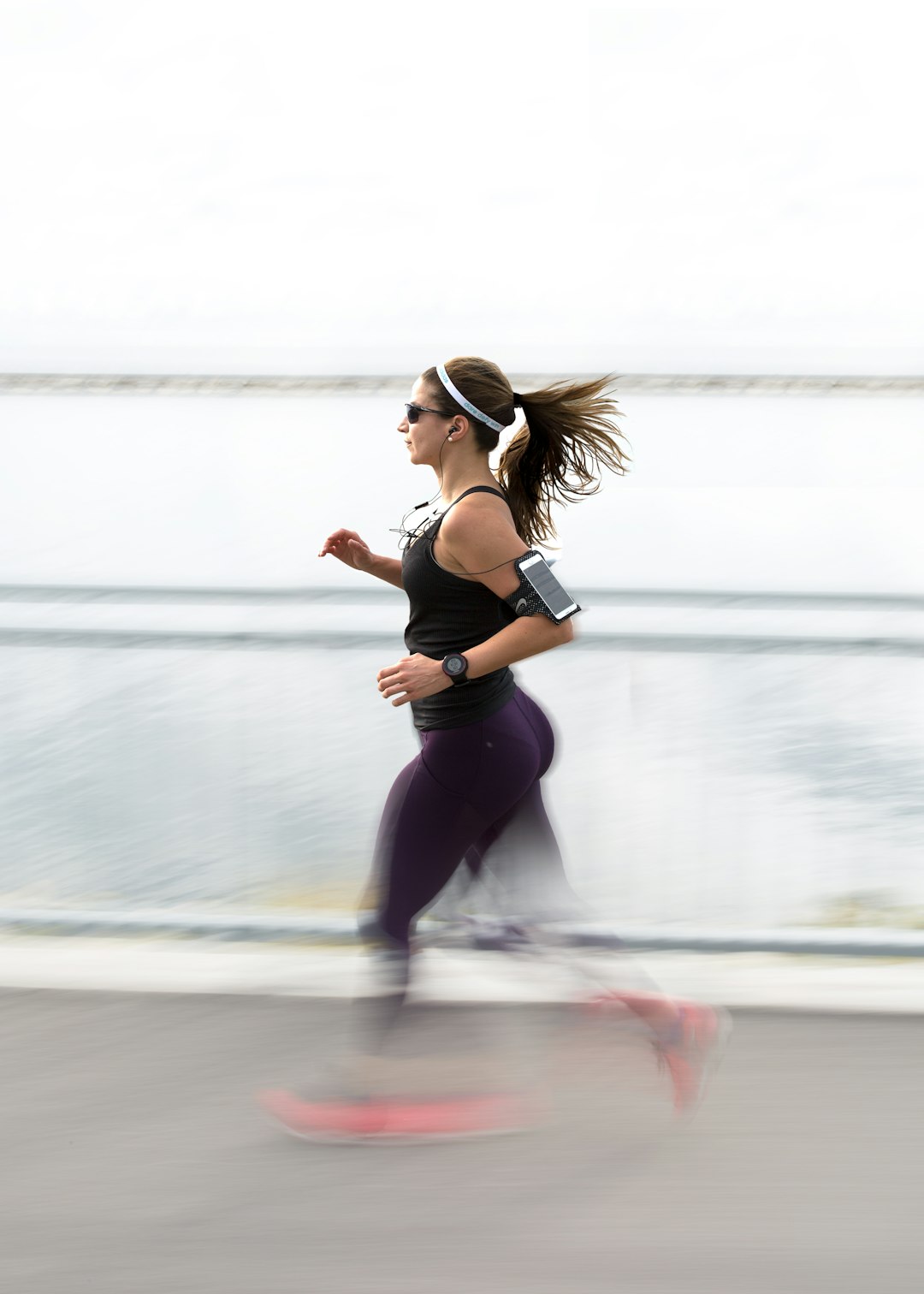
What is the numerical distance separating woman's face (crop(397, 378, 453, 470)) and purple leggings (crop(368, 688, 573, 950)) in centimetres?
Result: 52

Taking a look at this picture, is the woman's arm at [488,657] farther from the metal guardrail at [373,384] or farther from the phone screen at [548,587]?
the metal guardrail at [373,384]

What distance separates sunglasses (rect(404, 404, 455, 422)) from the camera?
2605mm

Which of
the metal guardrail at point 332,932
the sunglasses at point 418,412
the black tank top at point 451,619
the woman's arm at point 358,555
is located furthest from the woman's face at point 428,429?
the metal guardrail at point 332,932

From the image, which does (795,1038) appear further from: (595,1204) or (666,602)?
(666,602)

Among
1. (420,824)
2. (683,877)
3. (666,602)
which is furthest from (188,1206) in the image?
(666,602)

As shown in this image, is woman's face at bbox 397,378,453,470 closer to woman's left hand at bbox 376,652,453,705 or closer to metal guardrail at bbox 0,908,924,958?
woman's left hand at bbox 376,652,453,705

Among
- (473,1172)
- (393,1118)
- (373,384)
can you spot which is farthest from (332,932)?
(373,384)

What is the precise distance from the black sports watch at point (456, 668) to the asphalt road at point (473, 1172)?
0.90 m

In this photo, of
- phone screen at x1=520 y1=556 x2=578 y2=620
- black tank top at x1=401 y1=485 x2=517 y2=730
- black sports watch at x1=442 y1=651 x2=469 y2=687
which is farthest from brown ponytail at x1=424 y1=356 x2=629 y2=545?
black sports watch at x1=442 y1=651 x2=469 y2=687

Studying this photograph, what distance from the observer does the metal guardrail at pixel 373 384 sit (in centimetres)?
475

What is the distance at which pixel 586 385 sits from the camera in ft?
9.00

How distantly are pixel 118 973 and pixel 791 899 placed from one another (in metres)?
1.79

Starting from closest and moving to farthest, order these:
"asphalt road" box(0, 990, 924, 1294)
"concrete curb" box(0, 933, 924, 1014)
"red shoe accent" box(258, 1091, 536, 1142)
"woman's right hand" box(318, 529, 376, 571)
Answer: "asphalt road" box(0, 990, 924, 1294), "red shoe accent" box(258, 1091, 536, 1142), "woman's right hand" box(318, 529, 376, 571), "concrete curb" box(0, 933, 924, 1014)

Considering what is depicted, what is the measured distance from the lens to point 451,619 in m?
2.60
